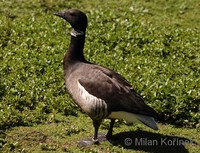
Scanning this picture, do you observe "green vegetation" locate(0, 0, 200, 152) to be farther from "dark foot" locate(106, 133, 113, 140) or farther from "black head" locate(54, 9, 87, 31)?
"black head" locate(54, 9, 87, 31)

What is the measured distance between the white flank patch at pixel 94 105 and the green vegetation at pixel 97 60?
2.08ft

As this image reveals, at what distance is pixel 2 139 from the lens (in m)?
8.70

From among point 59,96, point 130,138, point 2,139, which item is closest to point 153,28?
point 59,96

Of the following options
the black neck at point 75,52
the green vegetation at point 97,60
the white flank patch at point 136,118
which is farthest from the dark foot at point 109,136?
the black neck at point 75,52

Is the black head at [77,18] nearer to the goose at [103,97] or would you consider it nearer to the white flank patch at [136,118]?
the goose at [103,97]

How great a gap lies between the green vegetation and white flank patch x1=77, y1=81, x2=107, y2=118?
63cm

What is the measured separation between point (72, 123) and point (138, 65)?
3233 millimetres

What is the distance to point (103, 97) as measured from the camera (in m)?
8.42

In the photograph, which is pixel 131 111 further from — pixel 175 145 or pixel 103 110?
pixel 175 145

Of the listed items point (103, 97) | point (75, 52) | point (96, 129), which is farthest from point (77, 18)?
point (96, 129)

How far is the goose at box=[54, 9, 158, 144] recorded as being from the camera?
27.3 ft

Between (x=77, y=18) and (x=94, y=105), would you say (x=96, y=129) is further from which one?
(x=77, y=18)

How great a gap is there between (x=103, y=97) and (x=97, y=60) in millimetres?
4021

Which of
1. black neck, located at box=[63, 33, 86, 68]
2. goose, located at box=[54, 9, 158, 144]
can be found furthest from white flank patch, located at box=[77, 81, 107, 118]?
black neck, located at box=[63, 33, 86, 68]
